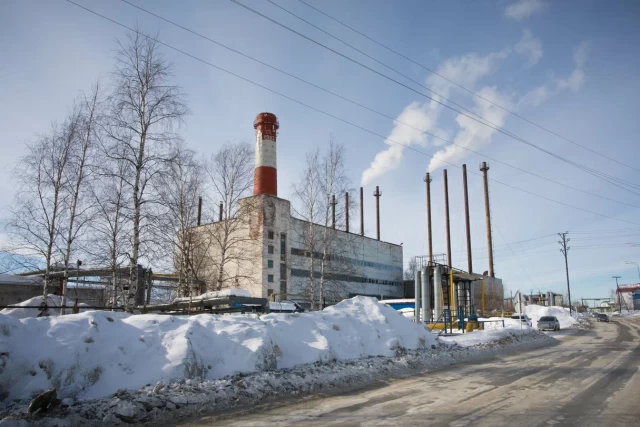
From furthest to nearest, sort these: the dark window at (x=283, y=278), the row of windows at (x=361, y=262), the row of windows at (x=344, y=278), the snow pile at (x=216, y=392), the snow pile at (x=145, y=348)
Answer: the row of windows at (x=361, y=262) < the row of windows at (x=344, y=278) < the dark window at (x=283, y=278) < the snow pile at (x=145, y=348) < the snow pile at (x=216, y=392)

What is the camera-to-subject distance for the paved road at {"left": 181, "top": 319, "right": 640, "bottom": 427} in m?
6.05

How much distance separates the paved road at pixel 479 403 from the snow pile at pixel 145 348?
1856mm

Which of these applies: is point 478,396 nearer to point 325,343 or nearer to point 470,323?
point 325,343

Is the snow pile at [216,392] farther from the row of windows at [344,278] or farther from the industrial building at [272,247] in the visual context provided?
the industrial building at [272,247]

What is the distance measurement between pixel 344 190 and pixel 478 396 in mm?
20642

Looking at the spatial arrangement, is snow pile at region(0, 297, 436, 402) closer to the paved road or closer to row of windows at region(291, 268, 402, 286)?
the paved road

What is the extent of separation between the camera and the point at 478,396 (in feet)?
25.5

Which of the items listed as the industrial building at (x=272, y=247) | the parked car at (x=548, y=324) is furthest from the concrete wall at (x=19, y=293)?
the parked car at (x=548, y=324)

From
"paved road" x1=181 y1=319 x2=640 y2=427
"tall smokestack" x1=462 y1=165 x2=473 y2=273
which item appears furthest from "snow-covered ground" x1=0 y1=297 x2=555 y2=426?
"tall smokestack" x1=462 y1=165 x2=473 y2=273

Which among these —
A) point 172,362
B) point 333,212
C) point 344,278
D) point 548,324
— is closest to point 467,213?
point 344,278

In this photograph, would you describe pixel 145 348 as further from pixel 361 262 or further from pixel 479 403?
pixel 361 262

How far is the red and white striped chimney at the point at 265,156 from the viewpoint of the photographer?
39.5m

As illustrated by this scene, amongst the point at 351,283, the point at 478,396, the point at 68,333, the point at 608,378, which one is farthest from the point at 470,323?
the point at 351,283

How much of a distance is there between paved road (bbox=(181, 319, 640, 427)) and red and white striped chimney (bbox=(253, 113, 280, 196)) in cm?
3062
